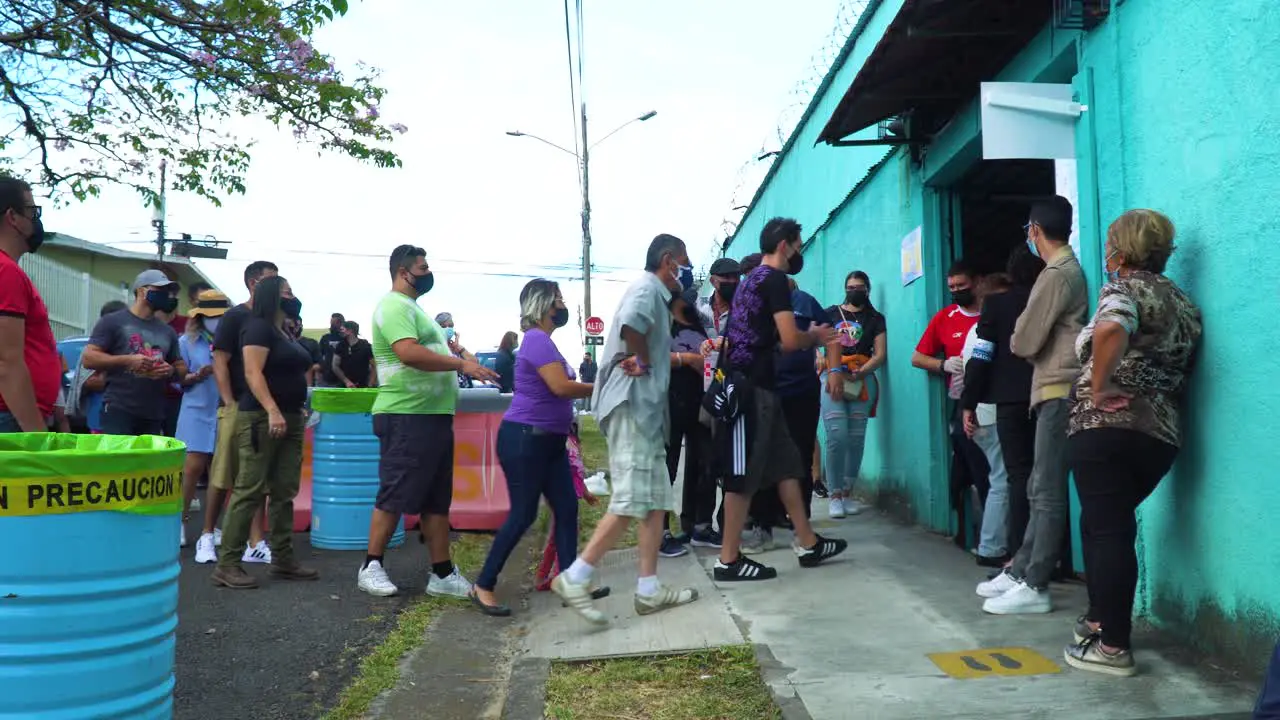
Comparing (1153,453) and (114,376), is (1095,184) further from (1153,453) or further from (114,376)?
(114,376)

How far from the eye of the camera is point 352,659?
4.51 metres

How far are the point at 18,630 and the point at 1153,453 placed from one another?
3458mm

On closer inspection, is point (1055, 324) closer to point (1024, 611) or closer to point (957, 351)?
point (1024, 611)

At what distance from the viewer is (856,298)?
25.0 feet

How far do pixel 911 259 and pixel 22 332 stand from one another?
562 centimetres

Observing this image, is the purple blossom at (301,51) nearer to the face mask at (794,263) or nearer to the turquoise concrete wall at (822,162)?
the turquoise concrete wall at (822,162)

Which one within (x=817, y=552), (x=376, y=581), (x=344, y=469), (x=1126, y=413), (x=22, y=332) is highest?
(x=22, y=332)

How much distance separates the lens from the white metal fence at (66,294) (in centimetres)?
2116

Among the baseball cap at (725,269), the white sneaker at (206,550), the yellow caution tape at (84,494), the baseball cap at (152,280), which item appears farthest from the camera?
the baseball cap at (152,280)

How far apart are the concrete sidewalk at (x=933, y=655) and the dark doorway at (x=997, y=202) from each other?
2095mm

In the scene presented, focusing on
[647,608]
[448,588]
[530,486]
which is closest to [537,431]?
[530,486]

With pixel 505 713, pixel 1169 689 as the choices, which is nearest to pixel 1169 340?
pixel 1169 689

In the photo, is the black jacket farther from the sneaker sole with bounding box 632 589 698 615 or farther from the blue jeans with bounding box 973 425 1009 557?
the sneaker sole with bounding box 632 589 698 615

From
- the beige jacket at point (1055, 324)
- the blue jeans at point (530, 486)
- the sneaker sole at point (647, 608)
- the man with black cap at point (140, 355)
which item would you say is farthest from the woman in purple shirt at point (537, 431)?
the man with black cap at point (140, 355)
